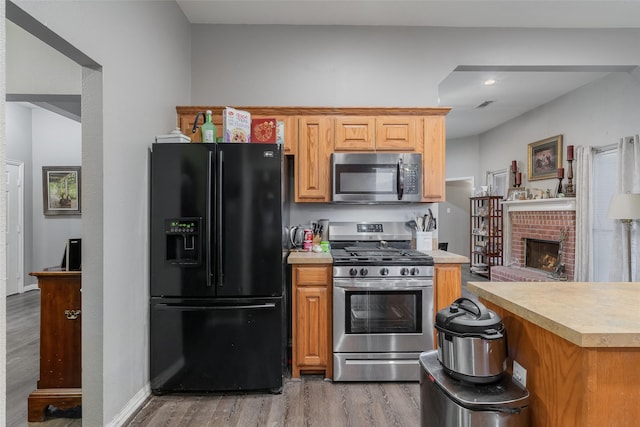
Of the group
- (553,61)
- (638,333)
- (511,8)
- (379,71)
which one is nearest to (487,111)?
(553,61)

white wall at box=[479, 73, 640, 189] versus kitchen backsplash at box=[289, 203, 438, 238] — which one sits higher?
white wall at box=[479, 73, 640, 189]

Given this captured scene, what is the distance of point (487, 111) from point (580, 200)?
7.07 feet

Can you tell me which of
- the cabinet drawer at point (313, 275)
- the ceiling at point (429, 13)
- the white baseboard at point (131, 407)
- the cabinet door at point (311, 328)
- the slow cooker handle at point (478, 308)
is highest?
the ceiling at point (429, 13)

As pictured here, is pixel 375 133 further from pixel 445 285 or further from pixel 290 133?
pixel 445 285

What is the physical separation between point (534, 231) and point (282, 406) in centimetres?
494

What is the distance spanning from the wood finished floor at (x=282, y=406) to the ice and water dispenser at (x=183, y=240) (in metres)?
0.97

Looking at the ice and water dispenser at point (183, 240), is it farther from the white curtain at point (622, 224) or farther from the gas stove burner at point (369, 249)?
the white curtain at point (622, 224)

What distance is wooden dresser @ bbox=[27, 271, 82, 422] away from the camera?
2.07 metres

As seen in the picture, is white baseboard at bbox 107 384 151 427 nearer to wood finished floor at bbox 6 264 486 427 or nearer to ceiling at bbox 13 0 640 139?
wood finished floor at bbox 6 264 486 427

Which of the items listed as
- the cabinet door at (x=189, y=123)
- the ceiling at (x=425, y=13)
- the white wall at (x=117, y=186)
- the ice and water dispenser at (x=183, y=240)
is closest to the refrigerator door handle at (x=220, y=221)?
the ice and water dispenser at (x=183, y=240)

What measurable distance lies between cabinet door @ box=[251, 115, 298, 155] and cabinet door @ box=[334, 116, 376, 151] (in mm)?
366

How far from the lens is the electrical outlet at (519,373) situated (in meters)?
1.26

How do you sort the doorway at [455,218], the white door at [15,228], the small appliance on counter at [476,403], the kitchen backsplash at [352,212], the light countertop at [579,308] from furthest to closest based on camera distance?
1. the doorway at [455,218]
2. the white door at [15,228]
3. the kitchen backsplash at [352,212]
4. the small appliance on counter at [476,403]
5. the light countertop at [579,308]

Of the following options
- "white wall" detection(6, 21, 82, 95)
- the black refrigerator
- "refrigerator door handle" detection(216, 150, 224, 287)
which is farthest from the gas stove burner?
"white wall" detection(6, 21, 82, 95)
